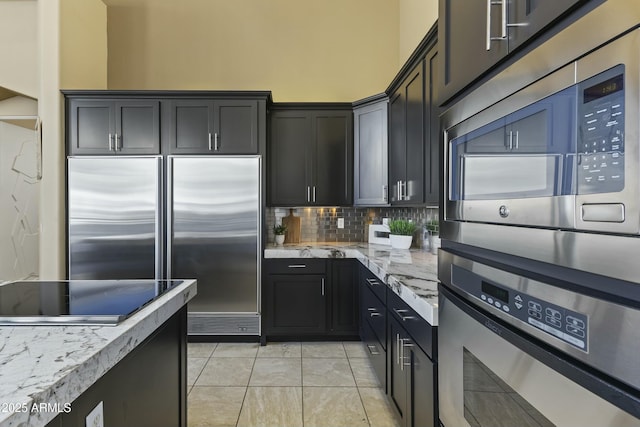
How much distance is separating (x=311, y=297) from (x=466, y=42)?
9.12 ft

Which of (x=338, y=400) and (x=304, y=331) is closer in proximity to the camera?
(x=338, y=400)

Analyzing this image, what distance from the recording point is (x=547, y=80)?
2.04ft

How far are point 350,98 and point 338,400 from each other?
310 cm

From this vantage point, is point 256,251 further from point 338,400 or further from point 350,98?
point 350,98

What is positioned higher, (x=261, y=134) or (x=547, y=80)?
(x=261, y=134)

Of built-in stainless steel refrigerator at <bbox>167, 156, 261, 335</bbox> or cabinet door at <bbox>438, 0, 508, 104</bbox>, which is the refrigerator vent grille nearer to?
built-in stainless steel refrigerator at <bbox>167, 156, 261, 335</bbox>

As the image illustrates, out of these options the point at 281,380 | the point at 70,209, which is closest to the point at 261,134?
the point at 70,209

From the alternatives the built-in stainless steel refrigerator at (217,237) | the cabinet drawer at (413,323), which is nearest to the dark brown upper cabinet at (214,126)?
the built-in stainless steel refrigerator at (217,237)

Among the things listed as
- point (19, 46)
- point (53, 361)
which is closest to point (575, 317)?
point (53, 361)

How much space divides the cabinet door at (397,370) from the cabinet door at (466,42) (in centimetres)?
121

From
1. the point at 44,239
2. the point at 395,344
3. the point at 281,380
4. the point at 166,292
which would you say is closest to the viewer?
the point at 166,292

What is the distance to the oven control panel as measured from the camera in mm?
543

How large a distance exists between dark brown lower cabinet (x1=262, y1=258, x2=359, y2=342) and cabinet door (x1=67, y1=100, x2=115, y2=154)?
1931 millimetres

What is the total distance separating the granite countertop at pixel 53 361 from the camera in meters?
0.60
